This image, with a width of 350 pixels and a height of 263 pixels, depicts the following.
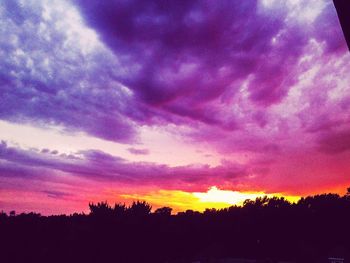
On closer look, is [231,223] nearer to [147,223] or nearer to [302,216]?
[302,216]

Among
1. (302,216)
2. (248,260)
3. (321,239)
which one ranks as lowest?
(248,260)

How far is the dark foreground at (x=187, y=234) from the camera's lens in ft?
80.9

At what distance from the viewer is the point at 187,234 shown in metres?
55.9

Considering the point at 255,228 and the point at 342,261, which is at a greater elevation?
the point at 255,228

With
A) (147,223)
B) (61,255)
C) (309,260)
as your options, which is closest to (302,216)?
(309,260)

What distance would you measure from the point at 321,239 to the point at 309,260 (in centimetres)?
689

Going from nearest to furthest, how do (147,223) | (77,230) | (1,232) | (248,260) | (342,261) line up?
(77,230), (147,223), (1,232), (342,261), (248,260)

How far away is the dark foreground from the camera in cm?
2466

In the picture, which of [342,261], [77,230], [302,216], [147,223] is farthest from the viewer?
[302,216]

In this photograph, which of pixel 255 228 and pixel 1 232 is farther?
pixel 255 228

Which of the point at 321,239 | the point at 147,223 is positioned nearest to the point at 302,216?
the point at 321,239

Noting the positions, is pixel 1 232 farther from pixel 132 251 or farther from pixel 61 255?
pixel 132 251

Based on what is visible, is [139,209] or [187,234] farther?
[187,234]

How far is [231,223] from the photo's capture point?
212 feet
